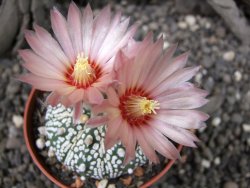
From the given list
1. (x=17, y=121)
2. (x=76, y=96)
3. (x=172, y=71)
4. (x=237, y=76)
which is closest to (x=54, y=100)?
(x=76, y=96)

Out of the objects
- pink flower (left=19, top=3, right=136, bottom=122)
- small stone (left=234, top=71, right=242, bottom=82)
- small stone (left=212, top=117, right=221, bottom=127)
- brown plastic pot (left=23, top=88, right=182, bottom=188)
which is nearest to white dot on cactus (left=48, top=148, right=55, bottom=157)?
brown plastic pot (left=23, top=88, right=182, bottom=188)

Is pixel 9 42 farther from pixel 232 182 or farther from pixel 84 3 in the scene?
pixel 232 182

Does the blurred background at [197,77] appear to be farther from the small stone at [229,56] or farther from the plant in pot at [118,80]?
the plant in pot at [118,80]

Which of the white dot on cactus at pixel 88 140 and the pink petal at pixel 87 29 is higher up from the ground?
the pink petal at pixel 87 29

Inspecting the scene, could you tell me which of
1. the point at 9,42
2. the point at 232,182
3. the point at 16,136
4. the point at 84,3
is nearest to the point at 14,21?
the point at 9,42

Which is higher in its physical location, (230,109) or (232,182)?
(230,109)

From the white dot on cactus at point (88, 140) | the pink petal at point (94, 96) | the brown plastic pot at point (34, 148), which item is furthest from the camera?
the brown plastic pot at point (34, 148)

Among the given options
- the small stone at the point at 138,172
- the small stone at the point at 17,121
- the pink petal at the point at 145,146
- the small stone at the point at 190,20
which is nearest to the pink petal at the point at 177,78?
the pink petal at the point at 145,146
